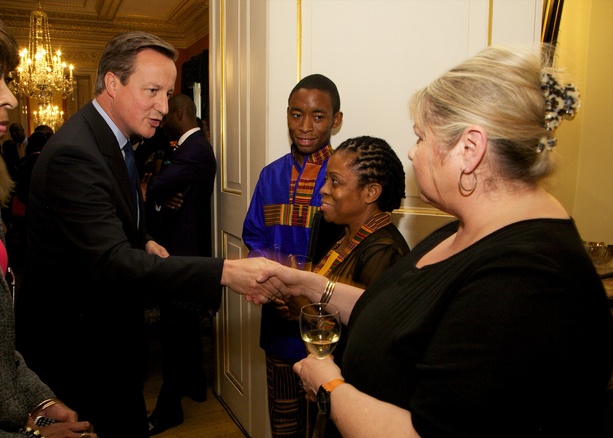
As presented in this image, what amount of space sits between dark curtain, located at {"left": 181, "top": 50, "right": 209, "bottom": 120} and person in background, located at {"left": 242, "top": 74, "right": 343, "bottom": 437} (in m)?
5.22

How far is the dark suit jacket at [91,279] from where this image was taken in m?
1.75

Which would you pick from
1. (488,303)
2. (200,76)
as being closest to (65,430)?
(488,303)

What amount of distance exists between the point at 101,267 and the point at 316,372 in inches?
35.8

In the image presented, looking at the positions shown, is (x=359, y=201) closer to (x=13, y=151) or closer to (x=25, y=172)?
(x=25, y=172)

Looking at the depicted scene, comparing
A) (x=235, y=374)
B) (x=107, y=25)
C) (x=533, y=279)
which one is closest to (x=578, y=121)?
(x=235, y=374)

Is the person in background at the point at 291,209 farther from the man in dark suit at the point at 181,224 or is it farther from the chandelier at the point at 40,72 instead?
the chandelier at the point at 40,72

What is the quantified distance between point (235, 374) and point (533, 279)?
2691 millimetres

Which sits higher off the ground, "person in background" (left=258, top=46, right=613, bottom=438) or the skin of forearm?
"person in background" (left=258, top=46, right=613, bottom=438)

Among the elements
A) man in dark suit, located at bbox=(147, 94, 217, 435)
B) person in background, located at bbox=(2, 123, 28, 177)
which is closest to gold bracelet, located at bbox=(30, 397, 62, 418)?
man in dark suit, located at bbox=(147, 94, 217, 435)

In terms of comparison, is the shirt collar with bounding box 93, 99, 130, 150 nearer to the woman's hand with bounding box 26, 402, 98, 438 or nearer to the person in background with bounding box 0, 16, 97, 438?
the person in background with bounding box 0, 16, 97, 438

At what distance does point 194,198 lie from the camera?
3.29m

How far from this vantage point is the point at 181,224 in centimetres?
328

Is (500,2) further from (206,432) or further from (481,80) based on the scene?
(206,432)

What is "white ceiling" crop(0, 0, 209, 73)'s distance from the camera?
8.66 metres
